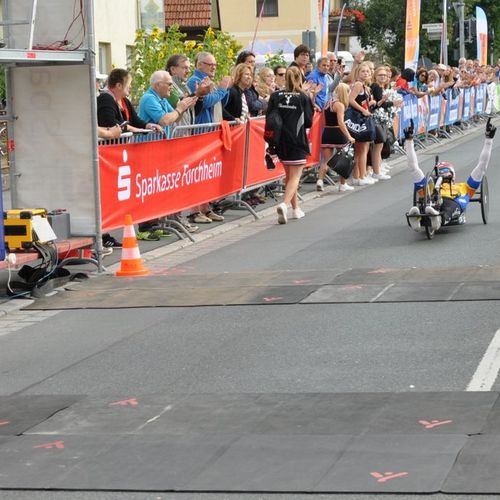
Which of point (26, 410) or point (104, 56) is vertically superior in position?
point (104, 56)

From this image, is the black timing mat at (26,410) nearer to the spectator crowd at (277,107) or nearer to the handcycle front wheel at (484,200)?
the spectator crowd at (277,107)

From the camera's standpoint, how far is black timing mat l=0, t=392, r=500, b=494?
19.5 ft

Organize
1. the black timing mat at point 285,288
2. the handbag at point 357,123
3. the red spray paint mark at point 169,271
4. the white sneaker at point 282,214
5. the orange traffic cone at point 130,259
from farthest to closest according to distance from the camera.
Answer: the handbag at point 357,123 → the white sneaker at point 282,214 → the red spray paint mark at point 169,271 → the orange traffic cone at point 130,259 → the black timing mat at point 285,288

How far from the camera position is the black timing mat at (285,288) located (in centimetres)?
1079

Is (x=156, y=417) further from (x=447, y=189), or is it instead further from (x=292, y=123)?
(x=292, y=123)

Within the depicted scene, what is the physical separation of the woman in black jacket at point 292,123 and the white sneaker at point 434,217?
3333 millimetres

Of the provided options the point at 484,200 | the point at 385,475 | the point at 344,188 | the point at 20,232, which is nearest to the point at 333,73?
the point at 344,188

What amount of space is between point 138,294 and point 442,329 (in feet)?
11.0

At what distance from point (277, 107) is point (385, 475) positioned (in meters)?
11.6

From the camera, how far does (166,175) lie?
15.2 meters

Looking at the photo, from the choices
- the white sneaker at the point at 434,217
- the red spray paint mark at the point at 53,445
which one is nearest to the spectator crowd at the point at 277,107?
the white sneaker at the point at 434,217

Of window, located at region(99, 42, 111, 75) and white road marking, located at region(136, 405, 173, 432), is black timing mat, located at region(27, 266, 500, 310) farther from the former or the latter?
window, located at region(99, 42, 111, 75)

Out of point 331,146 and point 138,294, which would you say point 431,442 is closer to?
point 138,294

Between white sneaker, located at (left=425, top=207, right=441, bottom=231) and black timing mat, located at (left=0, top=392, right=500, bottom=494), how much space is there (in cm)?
661
